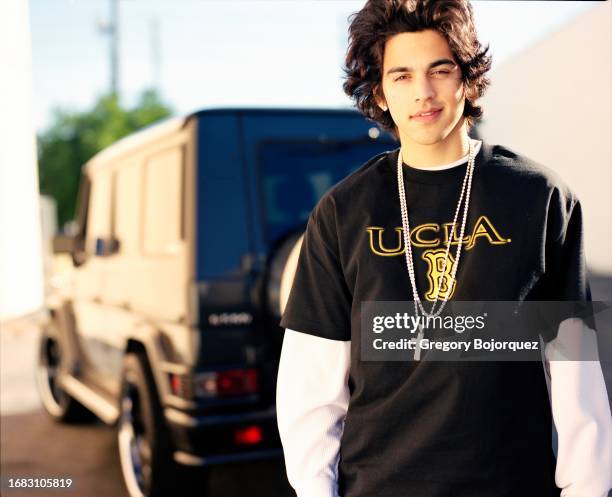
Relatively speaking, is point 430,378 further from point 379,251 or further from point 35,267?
point 35,267

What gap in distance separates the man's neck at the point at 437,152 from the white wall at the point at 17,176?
6.42ft

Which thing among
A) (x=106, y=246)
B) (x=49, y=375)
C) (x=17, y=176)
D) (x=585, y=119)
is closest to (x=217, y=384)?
(x=17, y=176)

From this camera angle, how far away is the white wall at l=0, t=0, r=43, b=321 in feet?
10.1

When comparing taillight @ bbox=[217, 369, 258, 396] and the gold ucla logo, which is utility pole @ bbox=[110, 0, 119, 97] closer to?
taillight @ bbox=[217, 369, 258, 396]

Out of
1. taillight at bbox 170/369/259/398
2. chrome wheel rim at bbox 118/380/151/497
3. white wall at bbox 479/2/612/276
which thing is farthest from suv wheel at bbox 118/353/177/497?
white wall at bbox 479/2/612/276

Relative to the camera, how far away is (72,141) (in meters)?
32.3

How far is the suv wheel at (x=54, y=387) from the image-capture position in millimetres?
6453

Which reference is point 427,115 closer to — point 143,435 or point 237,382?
point 237,382

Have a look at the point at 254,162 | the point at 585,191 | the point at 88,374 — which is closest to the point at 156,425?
the point at 254,162

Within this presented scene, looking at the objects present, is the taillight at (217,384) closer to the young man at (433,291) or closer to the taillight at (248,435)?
the taillight at (248,435)

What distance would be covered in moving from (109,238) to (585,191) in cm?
320

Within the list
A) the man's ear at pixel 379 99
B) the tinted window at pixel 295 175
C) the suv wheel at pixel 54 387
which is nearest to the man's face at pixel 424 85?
the man's ear at pixel 379 99

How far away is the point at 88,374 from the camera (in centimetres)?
555
